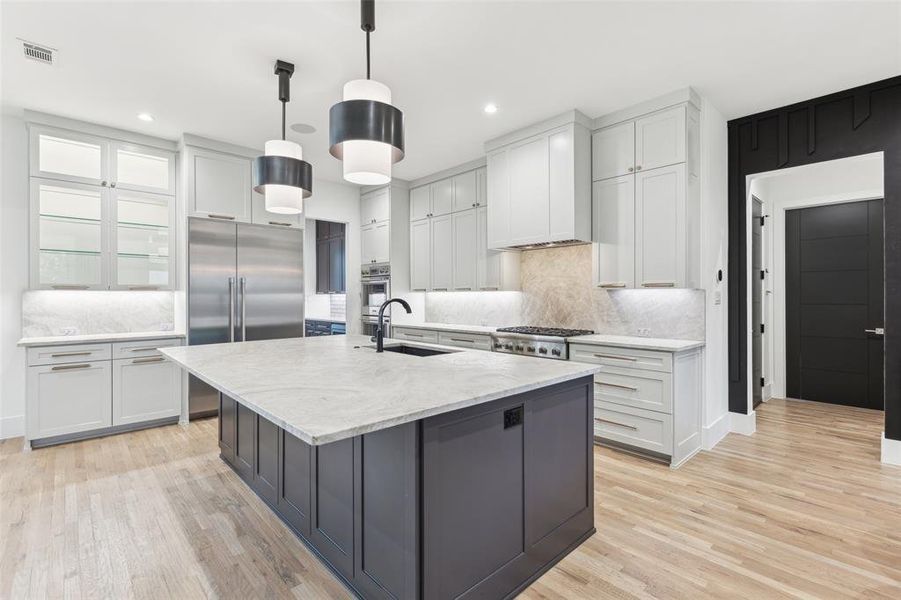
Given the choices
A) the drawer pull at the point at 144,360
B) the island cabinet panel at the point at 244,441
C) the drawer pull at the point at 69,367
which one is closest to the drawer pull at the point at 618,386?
the island cabinet panel at the point at 244,441

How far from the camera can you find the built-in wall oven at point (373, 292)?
5.92m

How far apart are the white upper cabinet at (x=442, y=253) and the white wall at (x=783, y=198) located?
344 cm

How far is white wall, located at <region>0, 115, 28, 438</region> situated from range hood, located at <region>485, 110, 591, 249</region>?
442 centimetres

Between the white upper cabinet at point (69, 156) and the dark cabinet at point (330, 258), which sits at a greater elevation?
the white upper cabinet at point (69, 156)

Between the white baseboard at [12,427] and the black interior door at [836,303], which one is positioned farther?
the black interior door at [836,303]

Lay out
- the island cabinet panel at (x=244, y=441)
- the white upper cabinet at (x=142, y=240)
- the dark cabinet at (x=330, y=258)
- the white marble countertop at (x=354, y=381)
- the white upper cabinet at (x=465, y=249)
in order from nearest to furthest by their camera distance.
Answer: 1. the white marble countertop at (x=354, y=381)
2. the island cabinet panel at (x=244, y=441)
3. the white upper cabinet at (x=142, y=240)
4. the white upper cabinet at (x=465, y=249)
5. the dark cabinet at (x=330, y=258)

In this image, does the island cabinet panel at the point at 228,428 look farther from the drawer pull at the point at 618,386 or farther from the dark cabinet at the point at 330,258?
the dark cabinet at the point at 330,258

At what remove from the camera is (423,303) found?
6316 millimetres

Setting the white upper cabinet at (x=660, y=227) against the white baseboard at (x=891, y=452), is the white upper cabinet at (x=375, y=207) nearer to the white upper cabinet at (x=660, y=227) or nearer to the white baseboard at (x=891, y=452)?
the white upper cabinet at (x=660, y=227)

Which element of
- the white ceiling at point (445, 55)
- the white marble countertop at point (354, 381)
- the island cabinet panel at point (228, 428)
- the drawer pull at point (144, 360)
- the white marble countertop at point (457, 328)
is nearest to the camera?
the white marble countertop at point (354, 381)

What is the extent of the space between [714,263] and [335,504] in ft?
11.6

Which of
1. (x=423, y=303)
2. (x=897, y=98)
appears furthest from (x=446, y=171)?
(x=897, y=98)

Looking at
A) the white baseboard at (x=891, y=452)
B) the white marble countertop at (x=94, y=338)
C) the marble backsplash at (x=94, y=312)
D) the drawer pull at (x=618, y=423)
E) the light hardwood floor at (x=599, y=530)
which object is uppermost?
the marble backsplash at (x=94, y=312)

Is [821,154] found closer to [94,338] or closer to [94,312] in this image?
[94,338]
